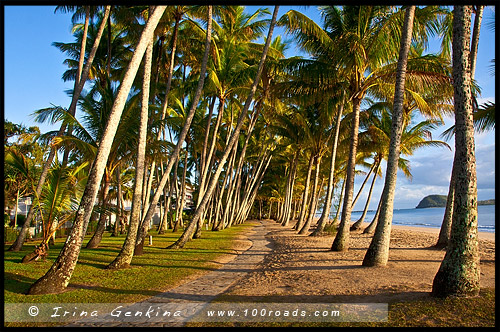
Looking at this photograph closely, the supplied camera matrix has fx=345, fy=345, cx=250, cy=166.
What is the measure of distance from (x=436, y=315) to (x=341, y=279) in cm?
282

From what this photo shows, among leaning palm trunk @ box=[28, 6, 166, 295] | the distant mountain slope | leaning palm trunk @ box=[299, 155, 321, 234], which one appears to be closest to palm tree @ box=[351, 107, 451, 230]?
leaning palm trunk @ box=[299, 155, 321, 234]

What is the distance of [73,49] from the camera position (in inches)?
772

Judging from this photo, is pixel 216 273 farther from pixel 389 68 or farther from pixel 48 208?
pixel 389 68

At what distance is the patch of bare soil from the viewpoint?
19.6 ft

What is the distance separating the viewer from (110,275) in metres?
7.95

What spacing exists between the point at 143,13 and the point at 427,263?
1361cm

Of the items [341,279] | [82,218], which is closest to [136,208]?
[82,218]

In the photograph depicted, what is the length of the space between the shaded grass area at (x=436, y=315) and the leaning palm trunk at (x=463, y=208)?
21 cm

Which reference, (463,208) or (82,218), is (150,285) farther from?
(463,208)

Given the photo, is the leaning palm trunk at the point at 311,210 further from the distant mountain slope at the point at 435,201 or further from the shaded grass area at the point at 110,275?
the distant mountain slope at the point at 435,201

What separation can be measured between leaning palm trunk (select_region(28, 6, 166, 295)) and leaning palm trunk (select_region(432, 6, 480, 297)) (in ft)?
20.2

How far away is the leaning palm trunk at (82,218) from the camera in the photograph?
624 cm

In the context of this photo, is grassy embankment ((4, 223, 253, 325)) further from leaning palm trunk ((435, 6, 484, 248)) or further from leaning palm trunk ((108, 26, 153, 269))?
leaning palm trunk ((435, 6, 484, 248))
